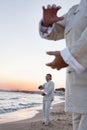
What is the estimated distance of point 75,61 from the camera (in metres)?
2.33

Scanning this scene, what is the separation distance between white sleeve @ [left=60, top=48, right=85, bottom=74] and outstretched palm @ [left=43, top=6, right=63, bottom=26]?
0.54 m

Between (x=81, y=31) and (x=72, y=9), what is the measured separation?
1.11 feet

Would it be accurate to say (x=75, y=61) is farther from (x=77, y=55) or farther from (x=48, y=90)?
(x=48, y=90)

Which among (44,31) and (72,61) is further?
(44,31)

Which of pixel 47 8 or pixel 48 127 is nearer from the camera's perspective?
pixel 47 8

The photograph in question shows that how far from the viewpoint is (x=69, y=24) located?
2609mm

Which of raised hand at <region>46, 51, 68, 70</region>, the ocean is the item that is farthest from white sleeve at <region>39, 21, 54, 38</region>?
the ocean

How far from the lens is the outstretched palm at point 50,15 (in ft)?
9.20

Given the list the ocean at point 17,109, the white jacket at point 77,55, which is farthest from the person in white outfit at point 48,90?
the white jacket at point 77,55

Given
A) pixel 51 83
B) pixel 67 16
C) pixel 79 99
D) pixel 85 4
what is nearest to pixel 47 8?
pixel 67 16

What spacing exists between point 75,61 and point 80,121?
1.48ft

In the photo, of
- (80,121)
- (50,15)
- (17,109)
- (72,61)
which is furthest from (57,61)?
(17,109)

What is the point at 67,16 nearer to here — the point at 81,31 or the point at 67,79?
the point at 81,31

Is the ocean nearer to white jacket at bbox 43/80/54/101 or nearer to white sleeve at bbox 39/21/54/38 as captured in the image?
white jacket at bbox 43/80/54/101
